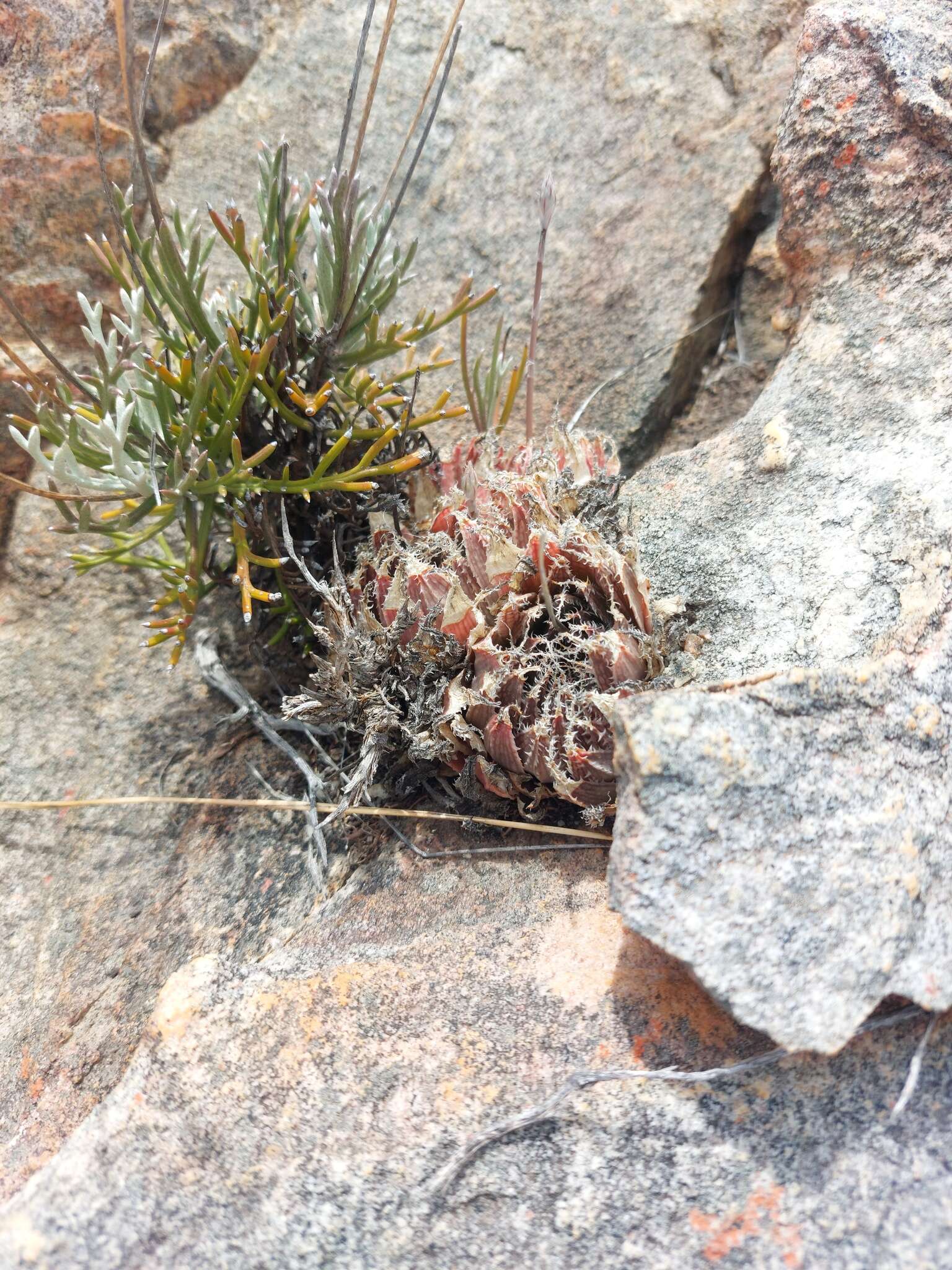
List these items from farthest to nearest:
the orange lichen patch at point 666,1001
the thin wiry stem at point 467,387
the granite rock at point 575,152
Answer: the granite rock at point 575,152 → the thin wiry stem at point 467,387 → the orange lichen patch at point 666,1001

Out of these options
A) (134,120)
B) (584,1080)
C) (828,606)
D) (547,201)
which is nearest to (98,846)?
(584,1080)

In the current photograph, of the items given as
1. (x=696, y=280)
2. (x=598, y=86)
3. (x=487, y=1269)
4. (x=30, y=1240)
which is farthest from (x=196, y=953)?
(x=598, y=86)

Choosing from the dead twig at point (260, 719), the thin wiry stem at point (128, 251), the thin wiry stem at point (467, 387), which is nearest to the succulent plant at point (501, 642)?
the dead twig at point (260, 719)

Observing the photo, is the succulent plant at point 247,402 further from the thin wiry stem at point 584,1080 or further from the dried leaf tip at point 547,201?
the thin wiry stem at point 584,1080

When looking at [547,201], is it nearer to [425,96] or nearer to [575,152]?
[425,96]

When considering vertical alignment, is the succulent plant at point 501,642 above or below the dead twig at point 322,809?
above

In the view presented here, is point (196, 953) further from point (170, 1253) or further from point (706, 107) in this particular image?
point (706, 107)

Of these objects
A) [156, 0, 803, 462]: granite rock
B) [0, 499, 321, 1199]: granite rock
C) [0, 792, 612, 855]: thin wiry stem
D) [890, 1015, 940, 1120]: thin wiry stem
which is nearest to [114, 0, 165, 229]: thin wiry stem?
[156, 0, 803, 462]: granite rock
